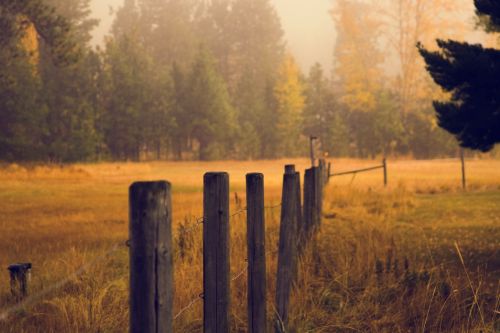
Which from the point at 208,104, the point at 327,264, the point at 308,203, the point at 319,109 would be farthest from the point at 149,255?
the point at 319,109

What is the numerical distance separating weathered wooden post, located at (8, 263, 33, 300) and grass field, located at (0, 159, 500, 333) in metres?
0.13

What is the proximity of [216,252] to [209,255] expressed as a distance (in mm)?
43

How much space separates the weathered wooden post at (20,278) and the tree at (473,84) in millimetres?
5408

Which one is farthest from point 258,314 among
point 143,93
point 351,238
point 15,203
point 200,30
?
point 200,30

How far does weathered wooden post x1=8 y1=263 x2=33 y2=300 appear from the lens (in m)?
6.02

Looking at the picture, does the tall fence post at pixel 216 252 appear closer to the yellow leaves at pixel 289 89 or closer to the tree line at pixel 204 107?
the tree line at pixel 204 107

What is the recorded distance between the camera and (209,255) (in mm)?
3424

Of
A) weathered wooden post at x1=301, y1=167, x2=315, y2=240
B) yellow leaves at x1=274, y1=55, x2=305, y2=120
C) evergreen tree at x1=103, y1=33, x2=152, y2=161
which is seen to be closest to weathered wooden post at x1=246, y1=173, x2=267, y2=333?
weathered wooden post at x1=301, y1=167, x2=315, y2=240

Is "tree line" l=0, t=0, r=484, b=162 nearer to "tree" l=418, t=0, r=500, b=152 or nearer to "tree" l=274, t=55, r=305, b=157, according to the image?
"tree" l=274, t=55, r=305, b=157

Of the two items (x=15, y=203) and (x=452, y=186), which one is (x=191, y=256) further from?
(x=452, y=186)

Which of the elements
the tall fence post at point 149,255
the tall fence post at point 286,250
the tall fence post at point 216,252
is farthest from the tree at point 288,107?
the tall fence post at point 149,255

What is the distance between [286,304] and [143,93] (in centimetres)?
4607

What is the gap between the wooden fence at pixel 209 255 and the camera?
7.35ft

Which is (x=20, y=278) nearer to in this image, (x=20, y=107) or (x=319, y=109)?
(x=20, y=107)
